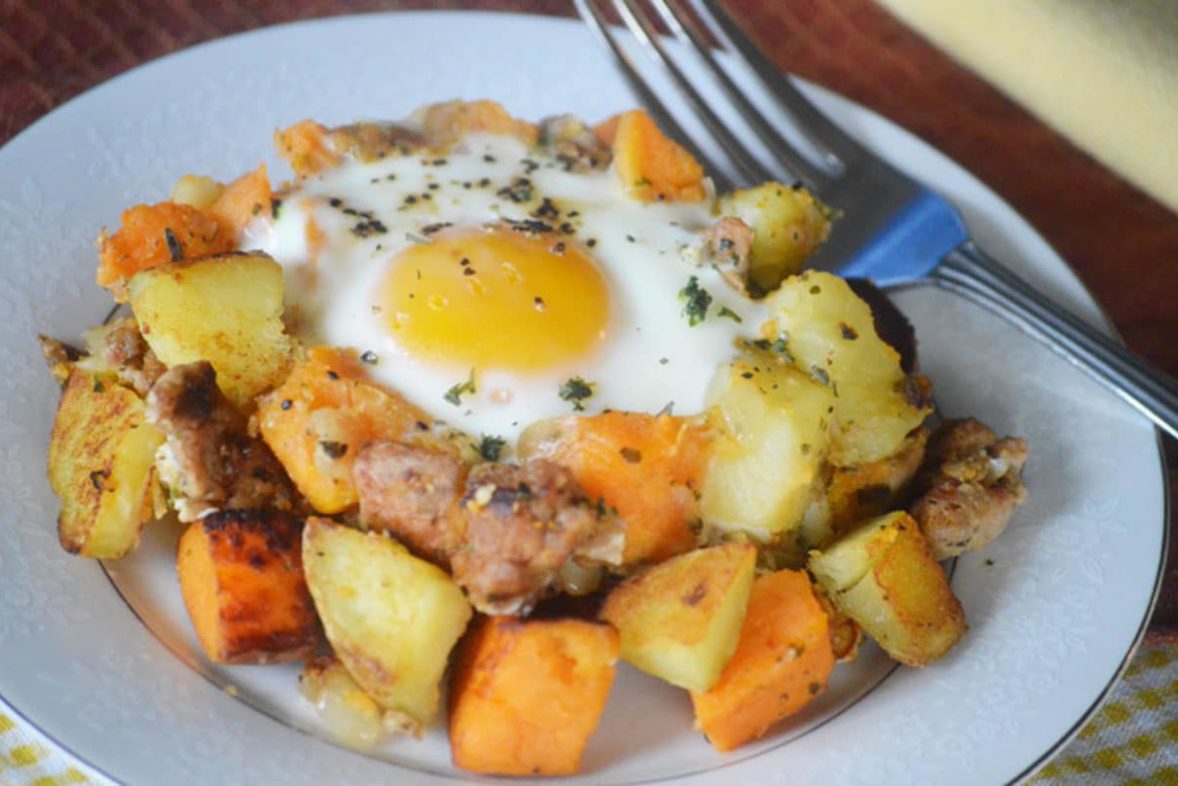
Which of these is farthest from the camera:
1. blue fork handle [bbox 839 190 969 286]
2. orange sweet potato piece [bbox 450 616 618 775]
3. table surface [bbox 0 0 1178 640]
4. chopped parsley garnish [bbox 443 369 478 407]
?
table surface [bbox 0 0 1178 640]

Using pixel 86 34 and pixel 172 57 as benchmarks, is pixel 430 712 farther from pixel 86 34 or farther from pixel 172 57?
pixel 86 34

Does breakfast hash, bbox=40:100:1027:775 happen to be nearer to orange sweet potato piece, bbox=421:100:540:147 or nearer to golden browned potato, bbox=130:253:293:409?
golden browned potato, bbox=130:253:293:409

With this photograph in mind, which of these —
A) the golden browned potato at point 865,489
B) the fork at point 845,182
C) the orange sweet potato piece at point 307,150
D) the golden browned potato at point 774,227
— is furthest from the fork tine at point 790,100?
the orange sweet potato piece at point 307,150

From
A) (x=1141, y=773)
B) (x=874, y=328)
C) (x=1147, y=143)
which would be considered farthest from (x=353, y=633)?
(x=1147, y=143)

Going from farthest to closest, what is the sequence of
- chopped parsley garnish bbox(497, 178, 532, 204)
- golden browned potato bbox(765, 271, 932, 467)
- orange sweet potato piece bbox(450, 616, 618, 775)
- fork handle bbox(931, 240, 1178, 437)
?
chopped parsley garnish bbox(497, 178, 532, 204) < fork handle bbox(931, 240, 1178, 437) < golden browned potato bbox(765, 271, 932, 467) < orange sweet potato piece bbox(450, 616, 618, 775)

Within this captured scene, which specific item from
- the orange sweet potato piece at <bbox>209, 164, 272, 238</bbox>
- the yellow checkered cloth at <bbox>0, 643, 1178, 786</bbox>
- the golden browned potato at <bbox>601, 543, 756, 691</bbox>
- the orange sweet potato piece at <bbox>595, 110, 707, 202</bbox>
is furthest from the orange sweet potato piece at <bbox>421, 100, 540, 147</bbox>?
the yellow checkered cloth at <bbox>0, 643, 1178, 786</bbox>

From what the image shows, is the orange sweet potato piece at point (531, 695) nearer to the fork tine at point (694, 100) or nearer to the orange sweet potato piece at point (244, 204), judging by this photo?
the orange sweet potato piece at point (244, 204)

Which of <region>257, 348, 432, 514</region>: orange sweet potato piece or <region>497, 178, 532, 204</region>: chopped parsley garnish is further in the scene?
<region>497, 178, 532, 204</region>: chopped parsley garnish
